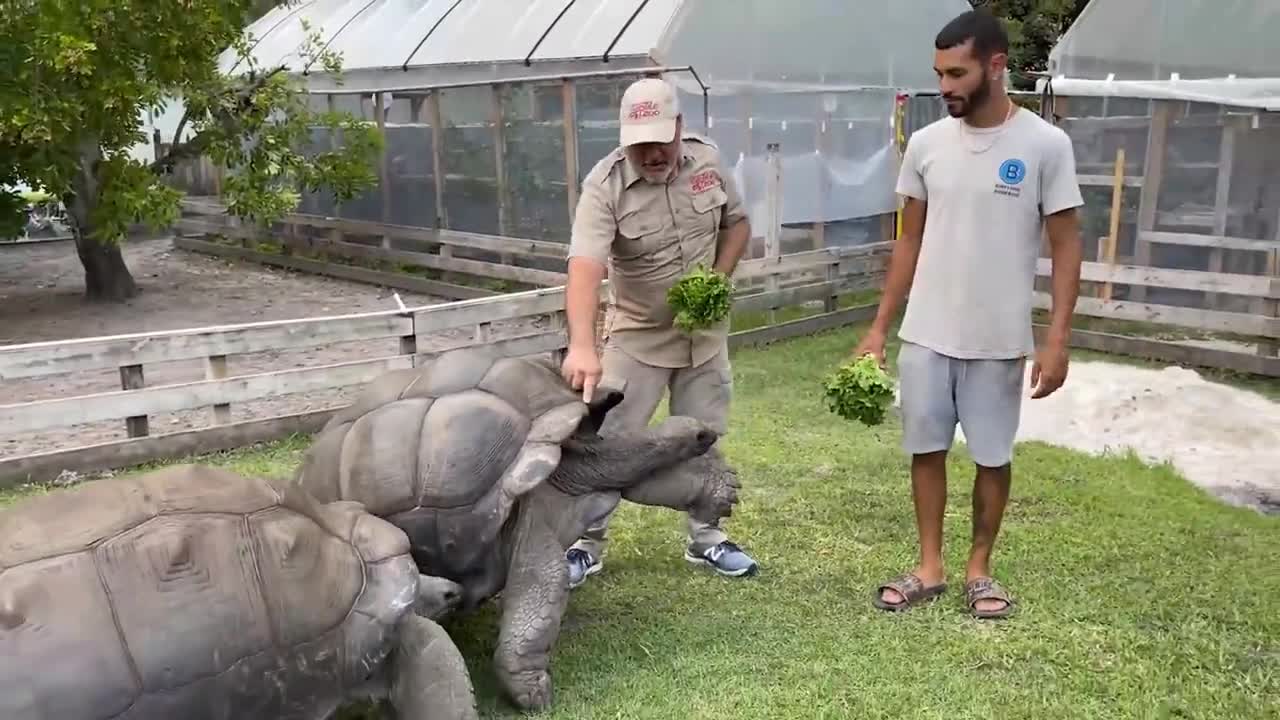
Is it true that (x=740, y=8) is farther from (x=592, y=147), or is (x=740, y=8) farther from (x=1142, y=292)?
(x=1142, y=292)

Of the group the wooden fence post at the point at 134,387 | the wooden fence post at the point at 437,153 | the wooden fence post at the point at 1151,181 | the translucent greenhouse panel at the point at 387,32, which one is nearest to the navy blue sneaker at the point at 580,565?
the wooden fence post at the point at 134,387

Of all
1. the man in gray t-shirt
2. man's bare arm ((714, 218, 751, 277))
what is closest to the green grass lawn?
the man in gray t-shirt

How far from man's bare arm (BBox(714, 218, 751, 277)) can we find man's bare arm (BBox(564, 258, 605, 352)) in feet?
1.85

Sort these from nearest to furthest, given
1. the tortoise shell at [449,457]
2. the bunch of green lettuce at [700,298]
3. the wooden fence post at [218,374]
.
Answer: the tortoise shell at [449,457]
the bunch of green lettuce at [700,298]
the wooden fence post at [218,374]

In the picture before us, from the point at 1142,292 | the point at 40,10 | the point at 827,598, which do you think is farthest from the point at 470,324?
the point at 1142,292

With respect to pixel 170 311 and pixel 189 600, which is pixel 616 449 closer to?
pixel 189 600

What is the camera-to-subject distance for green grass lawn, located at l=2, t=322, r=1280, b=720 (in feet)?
10.3

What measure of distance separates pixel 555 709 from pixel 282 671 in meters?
0.93

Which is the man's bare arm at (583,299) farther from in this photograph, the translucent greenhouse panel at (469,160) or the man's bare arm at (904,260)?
the translucent greenhouse panel at (469,160)

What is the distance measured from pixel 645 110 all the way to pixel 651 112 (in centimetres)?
2

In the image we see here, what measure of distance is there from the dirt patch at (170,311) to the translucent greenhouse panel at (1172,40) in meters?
6.52

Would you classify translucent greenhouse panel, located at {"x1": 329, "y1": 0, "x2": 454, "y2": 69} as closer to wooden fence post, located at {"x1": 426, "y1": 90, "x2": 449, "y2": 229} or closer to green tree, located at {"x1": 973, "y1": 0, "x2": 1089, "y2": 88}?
wooden fence post, located at {"x1": 426, "y1": 90, "x2": 449, "y2": 229}

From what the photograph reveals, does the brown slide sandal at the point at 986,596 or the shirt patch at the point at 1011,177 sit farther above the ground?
the shirt patch at the point at 1011,177

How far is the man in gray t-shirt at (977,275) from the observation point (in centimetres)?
333
